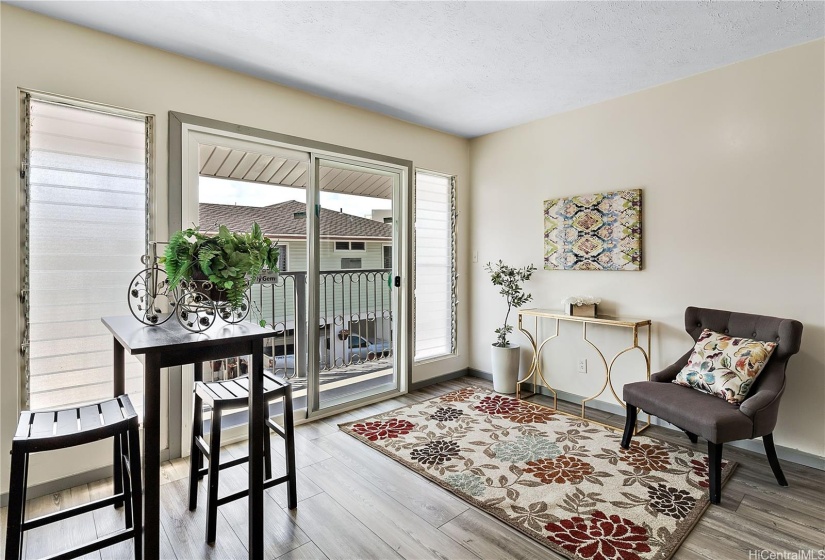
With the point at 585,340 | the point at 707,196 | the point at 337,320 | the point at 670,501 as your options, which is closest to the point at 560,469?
the point at 670,501

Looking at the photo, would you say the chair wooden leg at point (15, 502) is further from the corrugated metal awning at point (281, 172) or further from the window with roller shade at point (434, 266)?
the window with roller shade at point (434, 266)

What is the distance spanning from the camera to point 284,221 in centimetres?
335

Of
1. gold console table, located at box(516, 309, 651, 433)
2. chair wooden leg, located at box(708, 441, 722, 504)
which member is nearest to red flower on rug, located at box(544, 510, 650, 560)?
chair wooden leg, located at box(708, 441, 722, 504)

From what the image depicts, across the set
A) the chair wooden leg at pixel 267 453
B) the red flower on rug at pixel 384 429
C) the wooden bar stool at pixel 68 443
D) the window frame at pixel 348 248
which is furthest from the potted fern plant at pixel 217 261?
the window frame at pixel 348 248

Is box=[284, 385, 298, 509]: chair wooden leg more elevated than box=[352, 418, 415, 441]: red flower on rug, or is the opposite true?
box=[284, 385, 298, 509]: chair wooden leg

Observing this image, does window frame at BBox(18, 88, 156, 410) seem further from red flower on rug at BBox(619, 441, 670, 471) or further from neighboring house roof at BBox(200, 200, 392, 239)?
red flower on rug at BBox(619, 441, 670, 471)

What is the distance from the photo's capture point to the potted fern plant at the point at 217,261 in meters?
1.70

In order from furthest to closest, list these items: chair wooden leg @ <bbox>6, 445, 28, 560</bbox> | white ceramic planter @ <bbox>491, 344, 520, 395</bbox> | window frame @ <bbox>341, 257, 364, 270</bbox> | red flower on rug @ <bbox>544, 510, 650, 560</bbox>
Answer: white ceramic planter @ <bbox>491, 344, 520, 395</bbox>
window frame @ <bbox>341, 257, 364, 270</bbox>
red flower on rug @ <bbox>544, 510, 650, 560</bbox>
chair wooden leg @ <bbox>6, 445, 28, 560</bbox>

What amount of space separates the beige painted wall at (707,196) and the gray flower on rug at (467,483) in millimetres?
1747

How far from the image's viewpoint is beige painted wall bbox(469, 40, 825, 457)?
265 centimetres

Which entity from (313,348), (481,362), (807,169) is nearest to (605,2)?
(807,169)

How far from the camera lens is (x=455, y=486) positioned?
2402mm

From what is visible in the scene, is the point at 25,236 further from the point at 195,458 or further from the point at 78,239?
the point at 195,458

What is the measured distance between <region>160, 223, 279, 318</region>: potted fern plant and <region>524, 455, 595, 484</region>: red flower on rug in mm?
1948
